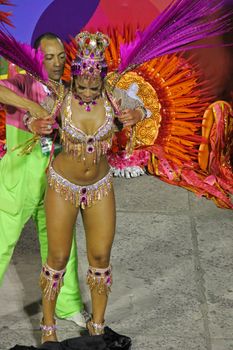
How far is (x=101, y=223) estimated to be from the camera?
432cm

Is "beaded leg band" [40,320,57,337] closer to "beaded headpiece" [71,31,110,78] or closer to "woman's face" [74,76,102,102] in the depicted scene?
"woman's face" [74,76,102,102]

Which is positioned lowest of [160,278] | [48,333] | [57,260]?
[160,278]

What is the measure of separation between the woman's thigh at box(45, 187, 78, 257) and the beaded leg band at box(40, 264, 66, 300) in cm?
15

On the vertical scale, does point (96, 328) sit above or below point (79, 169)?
below

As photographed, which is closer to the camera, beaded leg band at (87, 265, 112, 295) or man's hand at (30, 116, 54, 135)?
man's hand at (30, 116, 54, 135)

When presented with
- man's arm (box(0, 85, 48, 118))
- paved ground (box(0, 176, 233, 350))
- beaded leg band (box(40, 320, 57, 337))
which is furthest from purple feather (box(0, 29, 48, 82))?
paved ground (box(0, 176, 233, 350))

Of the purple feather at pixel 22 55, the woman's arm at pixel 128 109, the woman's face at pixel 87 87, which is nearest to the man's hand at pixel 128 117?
the woman's arm at pixel 128 109

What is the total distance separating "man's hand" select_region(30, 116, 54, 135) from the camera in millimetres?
4137

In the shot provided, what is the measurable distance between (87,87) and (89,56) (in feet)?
0.52

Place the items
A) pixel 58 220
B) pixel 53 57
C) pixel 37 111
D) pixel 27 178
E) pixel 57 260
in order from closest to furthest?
pixel 37 111 < pixel 58 220 < pixel 57 260 < pixel 53 57 < pixel 27 178

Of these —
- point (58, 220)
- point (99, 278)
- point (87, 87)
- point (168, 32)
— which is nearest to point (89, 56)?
point (87, 87)

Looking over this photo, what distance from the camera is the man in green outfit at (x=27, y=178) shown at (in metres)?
4.59

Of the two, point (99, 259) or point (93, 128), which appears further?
point (99, 259)

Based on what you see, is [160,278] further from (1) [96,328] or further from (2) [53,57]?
(2) [53,57]
